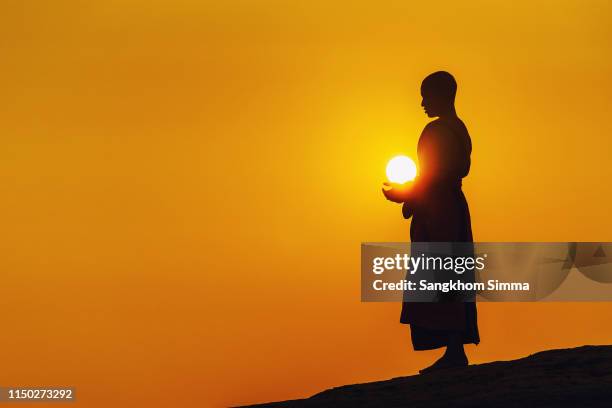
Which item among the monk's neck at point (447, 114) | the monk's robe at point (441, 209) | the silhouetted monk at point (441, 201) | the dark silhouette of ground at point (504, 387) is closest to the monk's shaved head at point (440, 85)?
the silhouetted monk at point (441, 201)

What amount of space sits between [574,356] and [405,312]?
1.71 m

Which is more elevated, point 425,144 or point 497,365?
point 425,144

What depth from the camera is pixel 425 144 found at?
11.4 meters

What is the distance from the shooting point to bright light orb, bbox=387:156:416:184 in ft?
37.3

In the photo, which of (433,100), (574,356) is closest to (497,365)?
(574,356)

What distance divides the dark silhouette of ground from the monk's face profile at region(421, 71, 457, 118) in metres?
2.57

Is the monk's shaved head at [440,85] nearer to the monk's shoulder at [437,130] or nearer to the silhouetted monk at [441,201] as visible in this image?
the silhouetted monk at [441,201]

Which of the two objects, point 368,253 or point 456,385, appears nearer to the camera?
point 456,385

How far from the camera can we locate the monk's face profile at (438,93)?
11.4m

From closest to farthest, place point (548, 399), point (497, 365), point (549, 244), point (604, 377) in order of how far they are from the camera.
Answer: point (548, 399)
point (604, 377)
point (497, 365)
point (549, 244)

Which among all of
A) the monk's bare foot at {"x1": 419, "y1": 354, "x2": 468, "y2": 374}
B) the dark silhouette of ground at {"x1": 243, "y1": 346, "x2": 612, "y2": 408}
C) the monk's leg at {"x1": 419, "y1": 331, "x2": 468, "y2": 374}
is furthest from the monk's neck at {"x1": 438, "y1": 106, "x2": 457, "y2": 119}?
the dark silhouette of ground at {"x1": 243, "y1": 346, "x2": 612, "y2": 408}

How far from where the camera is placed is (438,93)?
1142 cm

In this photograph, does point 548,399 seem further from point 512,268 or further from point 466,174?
point 512,268

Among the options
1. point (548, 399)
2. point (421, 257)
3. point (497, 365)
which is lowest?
point (548, 399)
